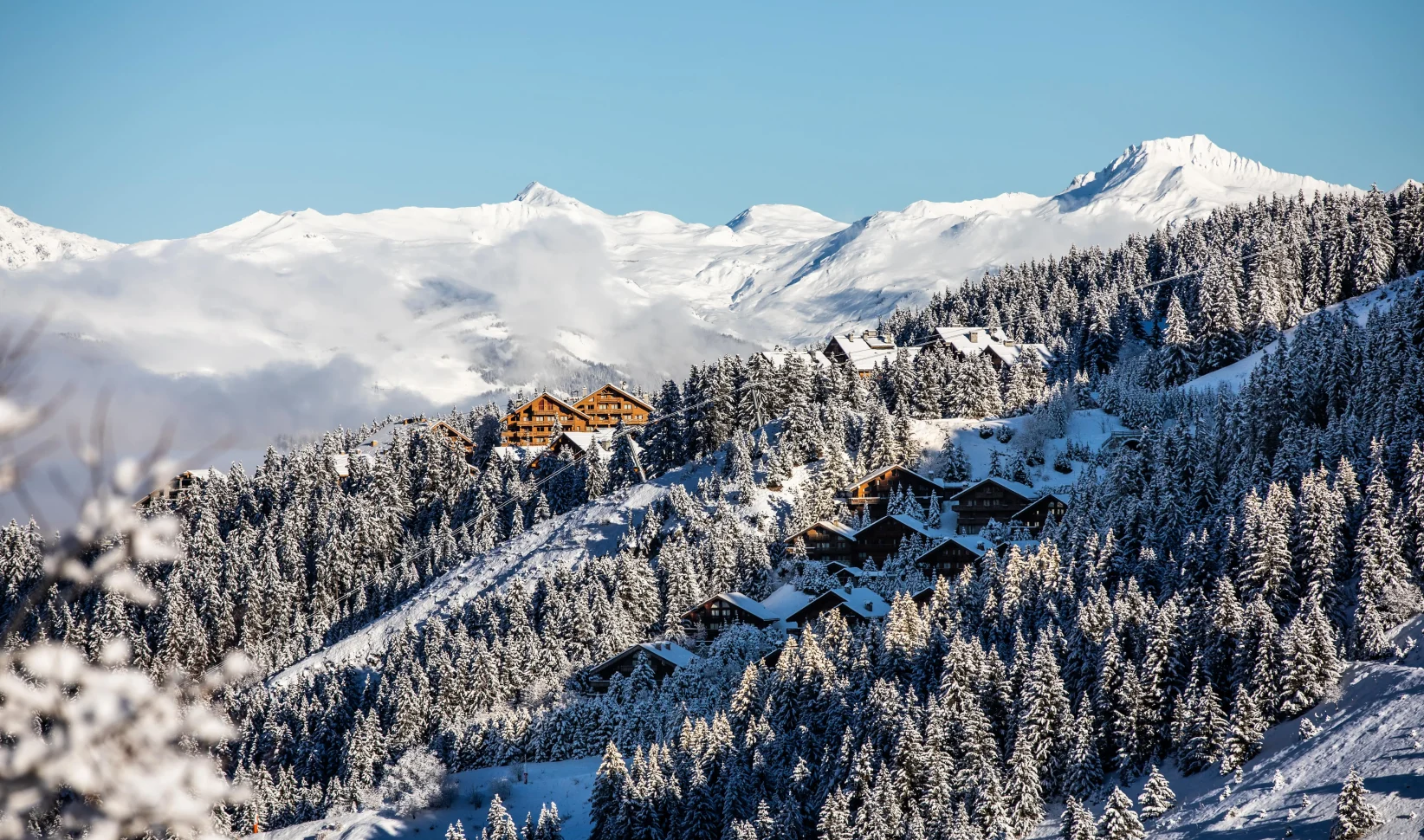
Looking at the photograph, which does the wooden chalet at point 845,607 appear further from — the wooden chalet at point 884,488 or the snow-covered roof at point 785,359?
the snow-covered roof at point 785,359

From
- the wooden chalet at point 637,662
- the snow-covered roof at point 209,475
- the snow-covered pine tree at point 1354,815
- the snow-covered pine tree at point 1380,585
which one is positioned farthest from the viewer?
the snow-covered roof at point 209,475

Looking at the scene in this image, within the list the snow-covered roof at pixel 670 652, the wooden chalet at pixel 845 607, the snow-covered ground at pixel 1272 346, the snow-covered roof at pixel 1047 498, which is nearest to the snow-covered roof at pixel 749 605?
the wooden chalet at pixel 845 607

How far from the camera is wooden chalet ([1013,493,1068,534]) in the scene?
86.9 meters

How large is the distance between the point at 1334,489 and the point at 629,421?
3528 inches

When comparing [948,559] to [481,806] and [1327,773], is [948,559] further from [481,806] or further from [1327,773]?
[1327,773]

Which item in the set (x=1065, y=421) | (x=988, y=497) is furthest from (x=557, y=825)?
(x=1065, y=421)

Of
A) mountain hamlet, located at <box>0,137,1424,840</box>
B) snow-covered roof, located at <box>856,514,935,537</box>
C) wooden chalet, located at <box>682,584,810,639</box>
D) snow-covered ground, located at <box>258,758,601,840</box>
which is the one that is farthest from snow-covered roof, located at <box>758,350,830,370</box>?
snow-covered ground, located at <box>258,758,601,840</box>

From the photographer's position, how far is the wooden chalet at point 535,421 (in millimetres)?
131125

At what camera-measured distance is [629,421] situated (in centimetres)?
13825

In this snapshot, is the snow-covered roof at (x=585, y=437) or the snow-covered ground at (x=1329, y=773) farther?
the snow-covered roof at (x=585, y=437)

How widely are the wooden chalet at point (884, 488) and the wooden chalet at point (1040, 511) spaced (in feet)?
23.4

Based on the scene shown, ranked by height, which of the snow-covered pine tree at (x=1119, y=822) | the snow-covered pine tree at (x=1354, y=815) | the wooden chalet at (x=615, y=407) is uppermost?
the wooden chalet at (x=615, y=407)

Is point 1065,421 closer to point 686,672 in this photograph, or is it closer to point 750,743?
point 686,672

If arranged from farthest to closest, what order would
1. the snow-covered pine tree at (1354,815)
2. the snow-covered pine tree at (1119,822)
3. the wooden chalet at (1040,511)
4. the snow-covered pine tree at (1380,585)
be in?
Result: the wooden chalet at (1040,511) < the snow-covered pine tree at (1380,585) < the snow-covered pine tree at (1119,822) < the snow-covered pine tree at (1354,815)
